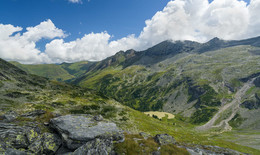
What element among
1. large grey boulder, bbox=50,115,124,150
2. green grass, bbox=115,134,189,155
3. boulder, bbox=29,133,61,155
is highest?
large grey boulder, bbox=50,115,124,150

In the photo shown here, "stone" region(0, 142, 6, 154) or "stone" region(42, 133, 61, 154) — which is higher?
"stone" region(0, 142, 6, 154)

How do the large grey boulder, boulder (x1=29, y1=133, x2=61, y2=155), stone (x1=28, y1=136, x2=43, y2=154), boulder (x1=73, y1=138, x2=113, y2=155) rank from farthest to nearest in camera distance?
the large grey boulder
boulder (x1=29, y1=133, x2=61, y2=155)
stone (x1=28, y1=136, x2=43, y2=154)
boulder (x1=73, y1=138, x2=113, y2=155)

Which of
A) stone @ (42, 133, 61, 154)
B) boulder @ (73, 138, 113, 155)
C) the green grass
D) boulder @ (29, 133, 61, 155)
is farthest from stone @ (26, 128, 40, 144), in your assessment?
the green grass

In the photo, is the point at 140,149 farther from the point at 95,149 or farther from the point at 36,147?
the point at 36,147

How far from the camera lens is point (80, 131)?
18.1m

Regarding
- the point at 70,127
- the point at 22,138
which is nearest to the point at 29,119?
the point at 22,138

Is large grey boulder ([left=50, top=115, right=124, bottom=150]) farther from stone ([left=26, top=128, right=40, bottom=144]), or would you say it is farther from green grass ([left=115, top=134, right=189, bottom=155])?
stone ([left=26, top=128, right=40, bottom=144])

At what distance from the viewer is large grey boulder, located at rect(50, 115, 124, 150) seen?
1670cm

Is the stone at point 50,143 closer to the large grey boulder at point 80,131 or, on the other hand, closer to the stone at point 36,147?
the stone at point 36,147

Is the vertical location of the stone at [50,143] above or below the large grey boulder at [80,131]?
below

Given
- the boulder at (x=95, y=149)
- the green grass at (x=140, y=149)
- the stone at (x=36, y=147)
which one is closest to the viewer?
the boulder at (x=95, y=149)

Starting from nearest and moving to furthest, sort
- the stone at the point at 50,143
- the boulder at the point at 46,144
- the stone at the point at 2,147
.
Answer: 1. the stone at the point at 2,147
2. the boulder at the point at 46,144
3. the stone at the point at 50,143

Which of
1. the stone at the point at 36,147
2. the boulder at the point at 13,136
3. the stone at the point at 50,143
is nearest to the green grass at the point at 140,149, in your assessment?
the stone at the point at 50,143

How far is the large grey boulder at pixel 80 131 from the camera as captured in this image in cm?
1670
